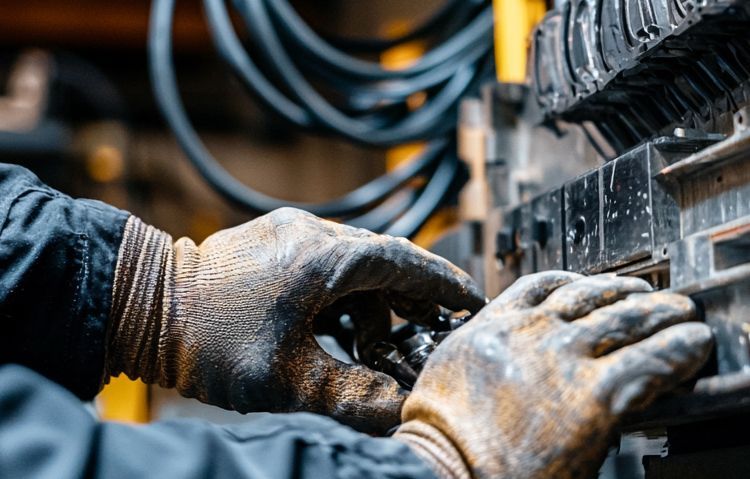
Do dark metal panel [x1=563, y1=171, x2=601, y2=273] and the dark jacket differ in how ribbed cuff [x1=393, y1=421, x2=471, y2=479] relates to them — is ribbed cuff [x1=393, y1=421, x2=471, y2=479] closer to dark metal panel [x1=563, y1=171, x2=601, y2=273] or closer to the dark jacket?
the dark jacket

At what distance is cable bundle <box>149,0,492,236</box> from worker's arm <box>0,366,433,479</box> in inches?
41.3

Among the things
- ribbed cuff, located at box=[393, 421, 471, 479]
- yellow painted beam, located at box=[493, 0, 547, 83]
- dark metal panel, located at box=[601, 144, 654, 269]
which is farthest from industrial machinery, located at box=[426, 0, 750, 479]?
yellow painted beam, located at box=[493, 0, 547, 83]

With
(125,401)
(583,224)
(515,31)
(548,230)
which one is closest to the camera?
(583,224)

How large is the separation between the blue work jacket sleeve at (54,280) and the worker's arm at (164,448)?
0.62ft

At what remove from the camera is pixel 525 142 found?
1486 millimetres

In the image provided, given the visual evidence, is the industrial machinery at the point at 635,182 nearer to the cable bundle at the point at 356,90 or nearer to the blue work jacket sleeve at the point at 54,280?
the cable bundle at the point at 356,90

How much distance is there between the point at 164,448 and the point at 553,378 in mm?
334

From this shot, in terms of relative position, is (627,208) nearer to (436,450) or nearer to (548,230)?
(548,230)

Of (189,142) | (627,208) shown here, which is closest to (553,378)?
(627,208)

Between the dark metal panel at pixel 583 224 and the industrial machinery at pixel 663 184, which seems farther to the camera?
the dark metal panel at pixel 583 224

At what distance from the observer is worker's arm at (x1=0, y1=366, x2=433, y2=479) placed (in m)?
0.72

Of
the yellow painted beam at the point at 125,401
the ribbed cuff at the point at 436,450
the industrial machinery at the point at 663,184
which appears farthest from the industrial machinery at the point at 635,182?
the yellow painted beam at the point at 125,401

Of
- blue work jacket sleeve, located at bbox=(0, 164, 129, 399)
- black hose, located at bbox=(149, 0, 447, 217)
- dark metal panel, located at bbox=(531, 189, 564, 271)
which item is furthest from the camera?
black hose, located at bbox=(149, 0, 447, 217)

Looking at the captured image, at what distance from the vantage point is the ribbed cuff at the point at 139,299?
1053mm
